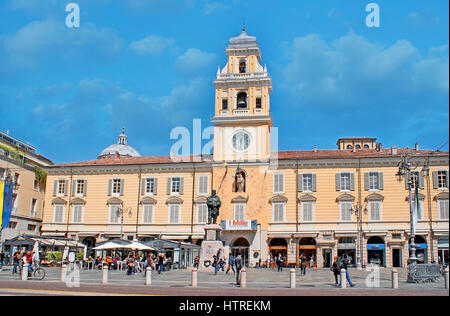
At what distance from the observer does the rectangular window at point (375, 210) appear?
158 ft

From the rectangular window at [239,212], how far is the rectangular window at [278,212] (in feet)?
9.68

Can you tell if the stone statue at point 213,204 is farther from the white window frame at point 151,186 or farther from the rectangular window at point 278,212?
the white window frame at point 151,186

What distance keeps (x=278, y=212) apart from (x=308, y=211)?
9.27 feet

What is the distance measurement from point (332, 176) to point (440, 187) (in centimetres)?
970

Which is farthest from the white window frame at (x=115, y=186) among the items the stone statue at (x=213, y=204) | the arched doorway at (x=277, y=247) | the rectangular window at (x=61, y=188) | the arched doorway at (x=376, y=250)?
the arched doorway at (x=376, y=250)

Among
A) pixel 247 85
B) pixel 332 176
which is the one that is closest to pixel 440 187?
pixel 332 176

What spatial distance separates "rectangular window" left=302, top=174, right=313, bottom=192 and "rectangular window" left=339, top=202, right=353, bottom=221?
10.7 feet

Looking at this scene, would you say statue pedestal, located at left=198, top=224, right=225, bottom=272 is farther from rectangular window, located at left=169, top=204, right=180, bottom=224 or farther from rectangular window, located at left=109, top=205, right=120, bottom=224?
rectangular window, located at left=109, top=205, right=120, bottom=224

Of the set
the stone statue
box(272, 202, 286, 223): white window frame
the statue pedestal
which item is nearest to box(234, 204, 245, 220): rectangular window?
box(272, 202, 286, 223): white window frame

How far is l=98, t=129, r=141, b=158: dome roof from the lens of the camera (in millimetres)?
90688

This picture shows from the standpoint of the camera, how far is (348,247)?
4753 centimetres

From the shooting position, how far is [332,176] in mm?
49781
